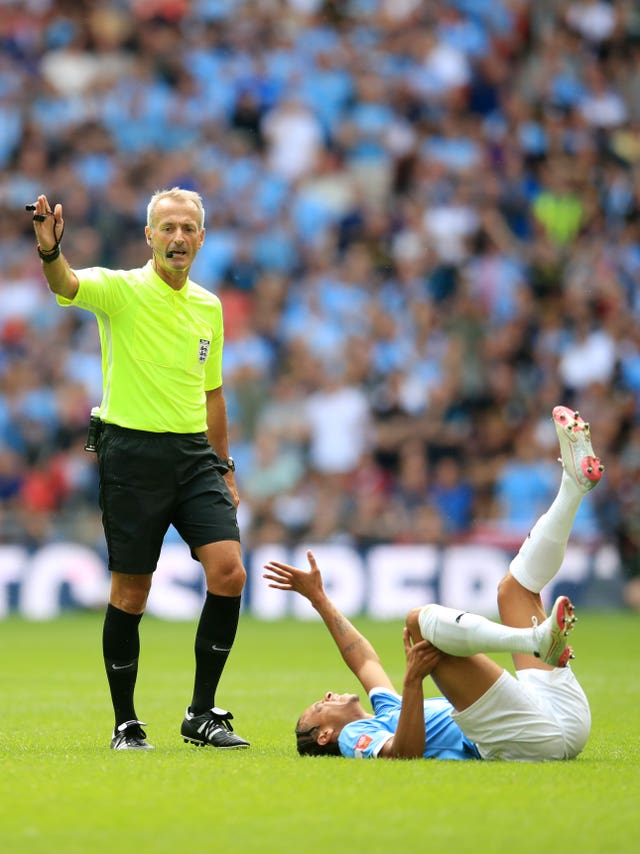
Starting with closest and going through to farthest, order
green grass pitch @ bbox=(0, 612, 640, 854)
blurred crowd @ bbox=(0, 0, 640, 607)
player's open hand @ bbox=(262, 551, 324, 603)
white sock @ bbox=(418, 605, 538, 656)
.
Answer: green grass pitch @ bbox=(0, 612, 640, 854) < white sock @ bbox=(418, 605, 538, 656) < player's open hand @ bbox=(262, 551, 324, 603) < blurred crowd @ bbox=(0, 0, 640, 607)

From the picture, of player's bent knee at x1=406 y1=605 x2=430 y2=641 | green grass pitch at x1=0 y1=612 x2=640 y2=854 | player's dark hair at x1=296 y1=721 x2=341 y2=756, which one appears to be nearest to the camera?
green grass pitch at x1=0 y1=612 x2=640 y2=854

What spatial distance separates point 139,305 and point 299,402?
36.2ft

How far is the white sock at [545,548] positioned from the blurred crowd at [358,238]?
10197 millimetres

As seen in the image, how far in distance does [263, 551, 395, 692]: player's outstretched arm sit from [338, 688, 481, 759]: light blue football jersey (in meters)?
0.25

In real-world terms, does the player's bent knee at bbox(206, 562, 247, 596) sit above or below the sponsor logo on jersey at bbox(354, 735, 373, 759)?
above

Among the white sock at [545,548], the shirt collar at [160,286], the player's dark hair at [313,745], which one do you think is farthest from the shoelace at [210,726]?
the shirt collar at [160,286]

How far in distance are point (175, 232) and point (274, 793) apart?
8.87 feet

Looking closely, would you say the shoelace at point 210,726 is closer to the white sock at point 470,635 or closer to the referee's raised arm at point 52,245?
the white sock at point 470,635

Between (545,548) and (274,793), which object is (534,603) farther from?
(274,793)

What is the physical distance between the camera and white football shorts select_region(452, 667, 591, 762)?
609cm

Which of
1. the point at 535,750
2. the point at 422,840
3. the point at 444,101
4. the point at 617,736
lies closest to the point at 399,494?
the point at 444,101

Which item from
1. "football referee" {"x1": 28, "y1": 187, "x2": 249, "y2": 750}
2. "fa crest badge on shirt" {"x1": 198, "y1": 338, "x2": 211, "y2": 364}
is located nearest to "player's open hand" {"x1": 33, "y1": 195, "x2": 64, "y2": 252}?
"football referee" {"x1": 28, "y1": 187, "x2": 249, "y2": 750}

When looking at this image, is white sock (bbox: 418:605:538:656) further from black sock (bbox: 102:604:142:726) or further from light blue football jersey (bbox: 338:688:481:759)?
black sock (bbox: 102:604:142:726)

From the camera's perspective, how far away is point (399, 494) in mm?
17031
